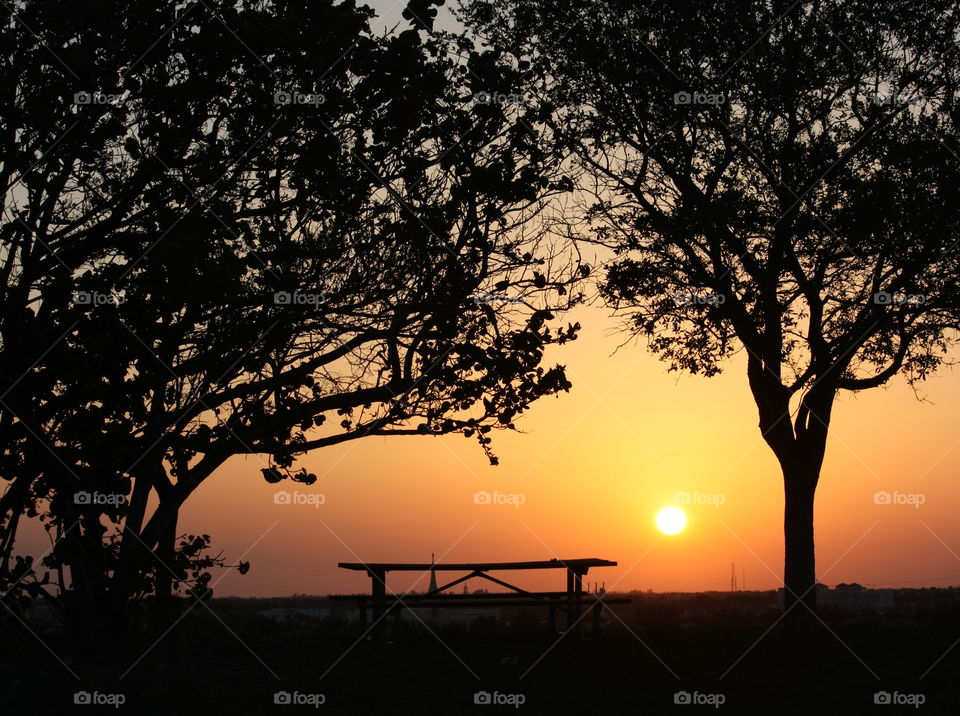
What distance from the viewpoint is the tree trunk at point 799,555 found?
19828 millimetres

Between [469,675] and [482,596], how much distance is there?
3440mm

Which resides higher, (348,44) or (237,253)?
(348,44)

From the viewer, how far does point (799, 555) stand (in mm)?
20406

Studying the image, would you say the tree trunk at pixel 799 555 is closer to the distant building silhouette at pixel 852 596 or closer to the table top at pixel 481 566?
the table top at pixel 481 566

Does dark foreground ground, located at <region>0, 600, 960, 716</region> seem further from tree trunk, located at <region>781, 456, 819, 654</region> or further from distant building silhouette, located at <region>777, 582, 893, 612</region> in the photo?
distant building silhouette, located at <region>777, 582, 893, 612</region>

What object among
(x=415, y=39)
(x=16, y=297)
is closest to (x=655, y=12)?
(x=415, y=39)

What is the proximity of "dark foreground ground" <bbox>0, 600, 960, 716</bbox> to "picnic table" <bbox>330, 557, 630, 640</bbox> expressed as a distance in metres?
0.60

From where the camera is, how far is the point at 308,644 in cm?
1922

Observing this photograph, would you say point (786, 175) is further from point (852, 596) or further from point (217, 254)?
point (852, 596)

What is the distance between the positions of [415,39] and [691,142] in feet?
24.4

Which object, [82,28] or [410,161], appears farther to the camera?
[410,161]

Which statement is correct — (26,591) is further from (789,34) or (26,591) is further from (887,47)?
(887,47)

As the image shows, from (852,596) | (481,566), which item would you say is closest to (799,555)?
(481,566)

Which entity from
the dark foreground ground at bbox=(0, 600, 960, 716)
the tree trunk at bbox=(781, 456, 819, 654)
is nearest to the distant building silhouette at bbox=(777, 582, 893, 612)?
the tree trunk at bbox=(781, 456, 819, 654)
